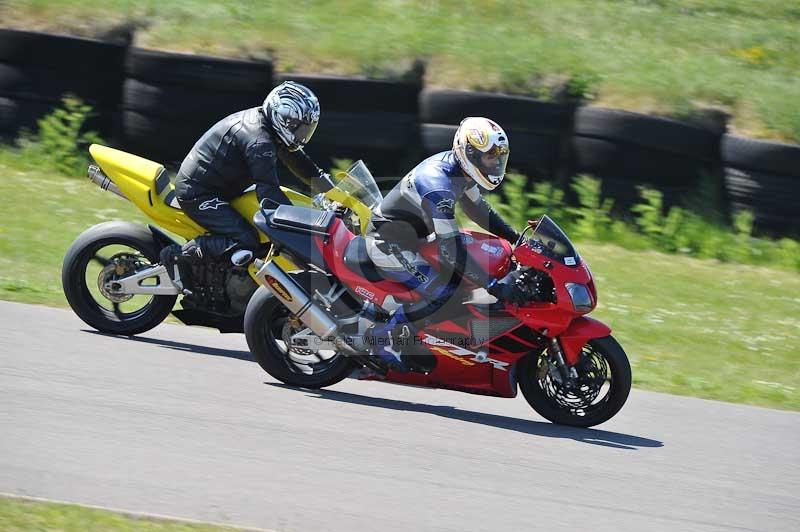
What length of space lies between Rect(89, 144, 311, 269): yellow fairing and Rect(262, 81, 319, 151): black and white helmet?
36cm

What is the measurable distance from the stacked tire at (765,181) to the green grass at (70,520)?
26.8ft

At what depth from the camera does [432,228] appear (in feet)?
20.3

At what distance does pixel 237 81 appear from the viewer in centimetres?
1103

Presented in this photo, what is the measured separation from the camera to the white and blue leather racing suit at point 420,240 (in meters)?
6.08

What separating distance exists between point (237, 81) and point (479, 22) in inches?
172

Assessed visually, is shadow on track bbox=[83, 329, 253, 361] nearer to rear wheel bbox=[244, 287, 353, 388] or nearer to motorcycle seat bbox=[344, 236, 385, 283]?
rear wheel bbox=[244, 287, 353, 388]

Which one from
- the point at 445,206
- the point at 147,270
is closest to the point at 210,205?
the point at 147,270

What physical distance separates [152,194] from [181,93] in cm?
415

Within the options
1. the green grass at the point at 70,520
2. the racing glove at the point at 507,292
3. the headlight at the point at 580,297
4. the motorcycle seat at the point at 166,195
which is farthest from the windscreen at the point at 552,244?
the green grass at the point at 70,520

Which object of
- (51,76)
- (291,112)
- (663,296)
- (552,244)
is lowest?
(663,296)

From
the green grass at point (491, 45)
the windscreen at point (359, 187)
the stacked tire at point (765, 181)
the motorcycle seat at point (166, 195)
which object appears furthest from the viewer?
the green grass at point (491, 45)

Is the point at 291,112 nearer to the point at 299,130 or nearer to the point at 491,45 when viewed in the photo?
the point at 299,130

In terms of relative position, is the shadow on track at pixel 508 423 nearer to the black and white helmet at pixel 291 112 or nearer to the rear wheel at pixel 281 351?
the rear wheel at pixel 281 351

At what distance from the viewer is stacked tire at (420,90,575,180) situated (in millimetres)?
11062
